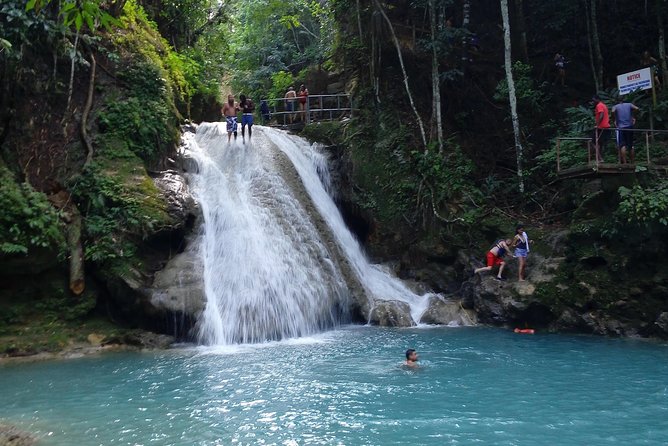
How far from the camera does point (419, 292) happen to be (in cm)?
1539

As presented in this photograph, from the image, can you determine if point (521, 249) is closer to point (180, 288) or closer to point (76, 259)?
point (180, 288)

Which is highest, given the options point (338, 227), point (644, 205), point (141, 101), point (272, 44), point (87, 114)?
point (272, 44)

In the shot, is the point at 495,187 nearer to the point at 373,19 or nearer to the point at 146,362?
the point at 373,19

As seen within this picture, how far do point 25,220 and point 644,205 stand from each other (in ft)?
40.2

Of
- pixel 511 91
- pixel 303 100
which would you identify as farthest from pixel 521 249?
pixel 303 100

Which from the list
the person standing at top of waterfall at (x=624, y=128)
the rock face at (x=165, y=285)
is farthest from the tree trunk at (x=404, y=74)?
the rock face at (x=165, y=285)

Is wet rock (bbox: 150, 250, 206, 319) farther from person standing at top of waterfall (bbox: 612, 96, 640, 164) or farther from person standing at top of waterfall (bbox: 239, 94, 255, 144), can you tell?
person standing at top of waterfall (bbox: 612, 96, 640, 164)

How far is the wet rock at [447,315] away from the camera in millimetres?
13641

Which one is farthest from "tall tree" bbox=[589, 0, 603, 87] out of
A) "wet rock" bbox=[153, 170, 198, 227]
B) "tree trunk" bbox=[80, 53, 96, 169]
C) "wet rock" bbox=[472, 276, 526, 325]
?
"tree trunk" bbox=[80, 53, 96, 169]

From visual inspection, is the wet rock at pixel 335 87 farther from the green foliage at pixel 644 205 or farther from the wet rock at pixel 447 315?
the green foliage at pixel 644 205

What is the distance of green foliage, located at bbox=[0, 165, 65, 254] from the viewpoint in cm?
1084

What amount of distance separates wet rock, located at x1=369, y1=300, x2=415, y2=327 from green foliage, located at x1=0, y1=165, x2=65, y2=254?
23.0ft

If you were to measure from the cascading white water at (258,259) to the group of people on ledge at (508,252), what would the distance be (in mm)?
3652

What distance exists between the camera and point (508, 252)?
1418cm
